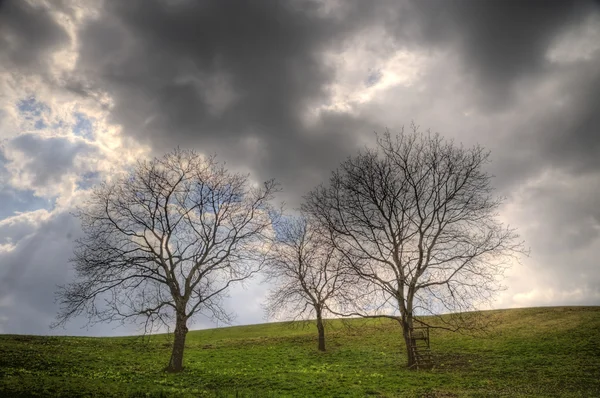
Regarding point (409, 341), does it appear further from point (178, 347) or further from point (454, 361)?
point (178, 347)

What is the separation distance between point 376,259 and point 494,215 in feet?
27.3

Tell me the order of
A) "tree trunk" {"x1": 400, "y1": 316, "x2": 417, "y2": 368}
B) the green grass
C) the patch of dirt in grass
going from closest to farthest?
the green grass
"tree trunk" {"x1": 400, "y1": 316, "x2": 417, "y2": 368}
the patch of dirt in grass

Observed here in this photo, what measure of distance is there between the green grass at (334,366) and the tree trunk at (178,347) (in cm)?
107

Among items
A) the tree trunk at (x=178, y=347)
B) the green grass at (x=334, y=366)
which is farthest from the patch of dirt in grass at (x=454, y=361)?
the tree trunk at (x=178, y=347)

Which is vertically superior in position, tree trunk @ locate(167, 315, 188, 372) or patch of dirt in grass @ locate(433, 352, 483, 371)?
tree trunk @ locate(167, 315, 188, 372)

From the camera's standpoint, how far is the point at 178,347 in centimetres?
2350

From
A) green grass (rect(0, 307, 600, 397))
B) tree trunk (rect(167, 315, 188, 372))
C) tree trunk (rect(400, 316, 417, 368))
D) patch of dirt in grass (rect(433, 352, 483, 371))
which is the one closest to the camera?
green grass (rect(0, 307, 600, 397))

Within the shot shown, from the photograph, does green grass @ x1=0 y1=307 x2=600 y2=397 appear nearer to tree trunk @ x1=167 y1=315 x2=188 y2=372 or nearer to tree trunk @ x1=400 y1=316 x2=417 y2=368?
tree trunk @ x1=400 y1=316 x2=417 y2=368

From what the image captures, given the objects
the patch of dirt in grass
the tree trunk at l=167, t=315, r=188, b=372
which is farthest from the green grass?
the tree trunk at l=167, t=315, r=188, b=372

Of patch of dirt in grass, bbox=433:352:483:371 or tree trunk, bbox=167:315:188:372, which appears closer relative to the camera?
tree trunk, bbox=167:315:188:372

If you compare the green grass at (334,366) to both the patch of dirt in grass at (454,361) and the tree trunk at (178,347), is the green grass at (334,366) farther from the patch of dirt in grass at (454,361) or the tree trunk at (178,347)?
the tree trunk at (178,347)

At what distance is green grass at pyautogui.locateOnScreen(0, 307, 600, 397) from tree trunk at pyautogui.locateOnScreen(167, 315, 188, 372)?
1.07m

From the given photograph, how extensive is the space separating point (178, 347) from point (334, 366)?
10.8 meters

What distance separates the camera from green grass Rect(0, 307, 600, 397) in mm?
16875
